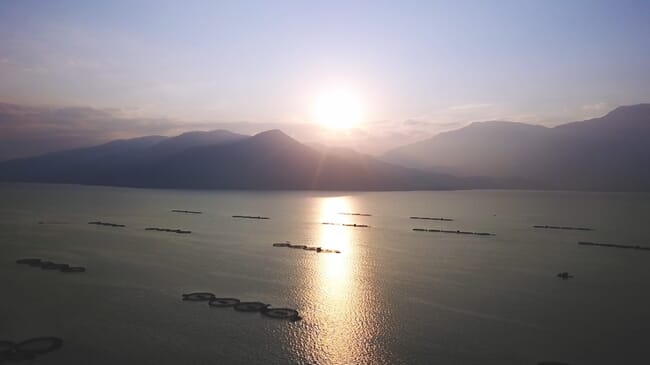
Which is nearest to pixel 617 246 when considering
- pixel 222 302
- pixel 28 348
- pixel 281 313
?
pixel 281 313

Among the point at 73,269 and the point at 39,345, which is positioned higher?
the point at 73,269

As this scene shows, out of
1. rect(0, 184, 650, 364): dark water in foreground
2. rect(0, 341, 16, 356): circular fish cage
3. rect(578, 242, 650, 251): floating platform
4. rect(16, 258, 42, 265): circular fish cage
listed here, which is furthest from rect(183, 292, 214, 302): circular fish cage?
rect(578, 242, 650, 251): floating platform

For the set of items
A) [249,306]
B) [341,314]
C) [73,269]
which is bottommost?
[341,314]

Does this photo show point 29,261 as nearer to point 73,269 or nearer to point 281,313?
point 73,269

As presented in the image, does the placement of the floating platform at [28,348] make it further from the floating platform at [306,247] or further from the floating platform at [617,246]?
the floating platform at [617,246]

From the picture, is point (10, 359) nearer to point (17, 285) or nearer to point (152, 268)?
point (17, 285)

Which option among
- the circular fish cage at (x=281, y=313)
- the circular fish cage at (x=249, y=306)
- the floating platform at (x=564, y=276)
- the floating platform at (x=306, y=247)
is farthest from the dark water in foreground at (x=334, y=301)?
the floating platform at (x=306, y=247)

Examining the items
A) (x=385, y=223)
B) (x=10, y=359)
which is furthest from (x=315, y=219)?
(x=10, y=359)
